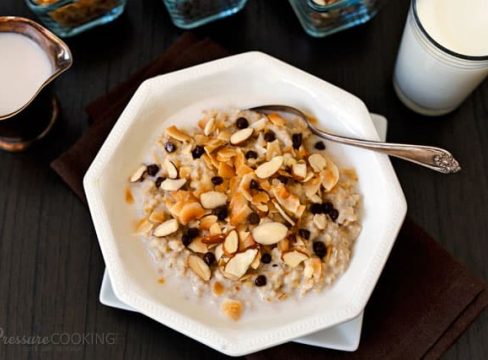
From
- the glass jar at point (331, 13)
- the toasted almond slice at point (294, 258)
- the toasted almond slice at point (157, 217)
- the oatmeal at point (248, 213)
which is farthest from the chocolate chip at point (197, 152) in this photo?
the glass jar at point (331, 13)

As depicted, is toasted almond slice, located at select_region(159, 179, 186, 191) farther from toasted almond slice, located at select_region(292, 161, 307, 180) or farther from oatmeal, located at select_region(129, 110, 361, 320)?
toasted almond slice, located at select_region(292, 161, 307, 180)

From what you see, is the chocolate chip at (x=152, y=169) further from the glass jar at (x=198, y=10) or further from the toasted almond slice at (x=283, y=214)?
the glass jar at (x=198, y=10)

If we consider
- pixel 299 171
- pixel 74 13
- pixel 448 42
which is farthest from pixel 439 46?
pixel 74 13

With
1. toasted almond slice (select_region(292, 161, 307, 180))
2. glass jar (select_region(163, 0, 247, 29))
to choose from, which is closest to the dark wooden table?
glass jar (select_region(163, 0, 247, 29))

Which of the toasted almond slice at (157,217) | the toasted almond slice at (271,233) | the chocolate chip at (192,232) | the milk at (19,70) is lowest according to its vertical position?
the chocolate chip at (192,232)

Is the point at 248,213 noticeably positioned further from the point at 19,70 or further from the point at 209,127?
the point at 19,70

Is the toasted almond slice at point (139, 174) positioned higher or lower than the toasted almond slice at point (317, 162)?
lower

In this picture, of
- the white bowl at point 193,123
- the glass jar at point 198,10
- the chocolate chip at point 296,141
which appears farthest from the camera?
the glass jar at point 198,10
